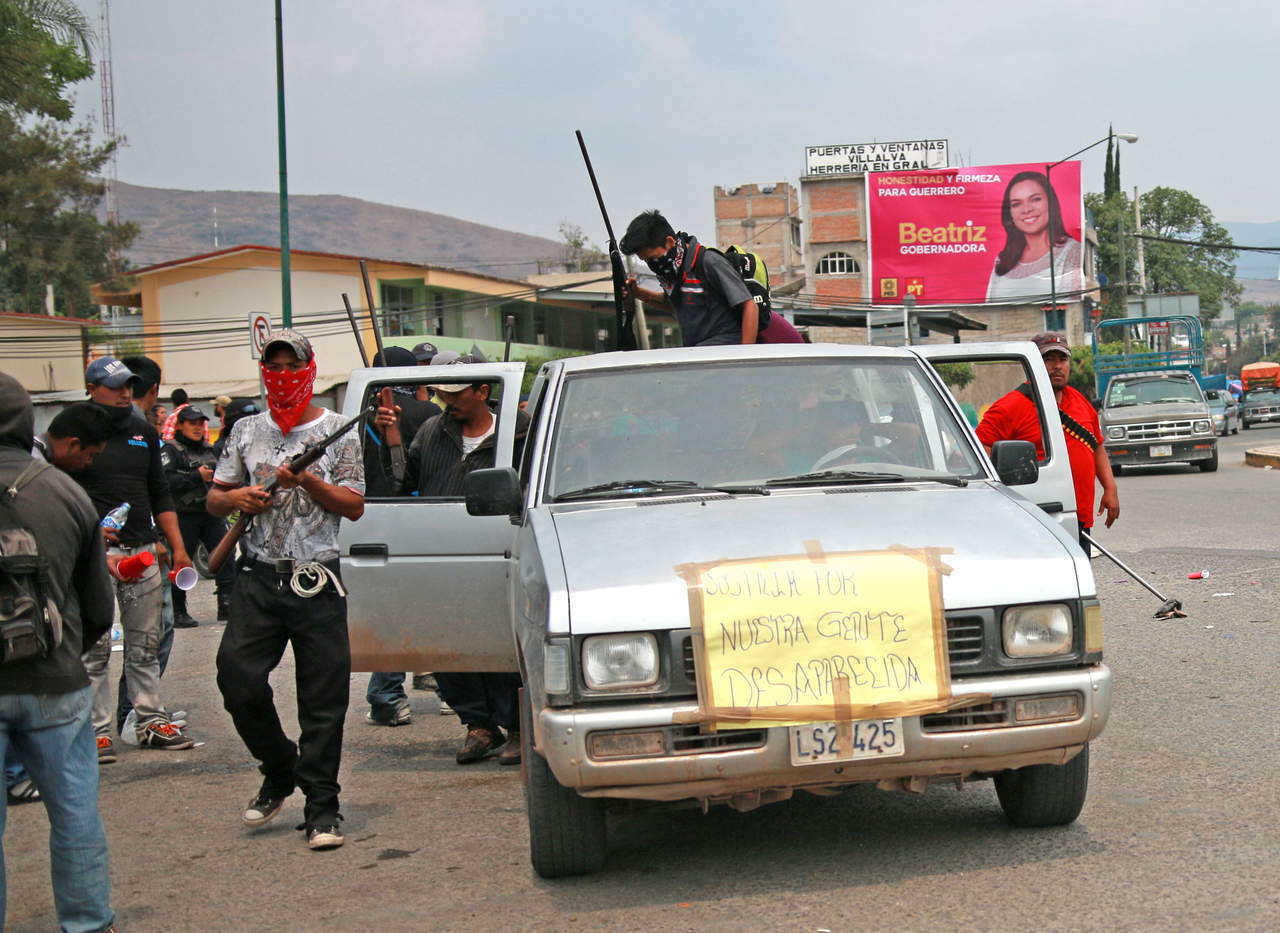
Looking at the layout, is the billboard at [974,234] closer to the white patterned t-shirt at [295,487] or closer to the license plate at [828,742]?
the white patterned t-shirt at [295,487]

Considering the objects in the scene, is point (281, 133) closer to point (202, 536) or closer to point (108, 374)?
point (202, 536)

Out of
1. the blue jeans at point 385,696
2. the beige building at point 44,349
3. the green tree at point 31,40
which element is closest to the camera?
the blue jeans at point 385,696

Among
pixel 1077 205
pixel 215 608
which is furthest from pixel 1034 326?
pixel 215 608

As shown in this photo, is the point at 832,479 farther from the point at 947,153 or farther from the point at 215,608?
the point at 947,153

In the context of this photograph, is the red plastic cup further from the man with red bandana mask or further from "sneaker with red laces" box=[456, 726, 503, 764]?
"sneaker with red laces" box=[456, 726, 503, 764]

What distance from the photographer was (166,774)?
7211 millimetres

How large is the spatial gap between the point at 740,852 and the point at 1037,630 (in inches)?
51.9

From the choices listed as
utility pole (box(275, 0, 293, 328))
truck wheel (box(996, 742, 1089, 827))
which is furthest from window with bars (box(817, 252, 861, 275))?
truck wheel (box(996, 742, 1089, 827))

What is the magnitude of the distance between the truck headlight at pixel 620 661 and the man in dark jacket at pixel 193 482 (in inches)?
279

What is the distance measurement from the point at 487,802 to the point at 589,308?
51.6 m

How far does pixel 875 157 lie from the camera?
9012 centimetres

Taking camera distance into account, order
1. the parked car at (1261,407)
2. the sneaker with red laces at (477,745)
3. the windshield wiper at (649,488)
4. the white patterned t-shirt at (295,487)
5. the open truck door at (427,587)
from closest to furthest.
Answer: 1. the windshield wiper at (649,488)
2. the white patterned t-shirt at (295,487)
3. the open truck door at (427,587)
4. the sneaker with red laces at (477,745)
5. the parked car at (1261,407)

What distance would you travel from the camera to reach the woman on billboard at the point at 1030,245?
225ft

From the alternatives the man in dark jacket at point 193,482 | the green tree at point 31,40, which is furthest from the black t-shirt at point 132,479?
the green tree at point 31,40
